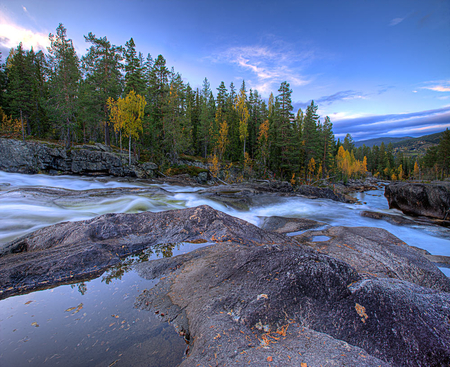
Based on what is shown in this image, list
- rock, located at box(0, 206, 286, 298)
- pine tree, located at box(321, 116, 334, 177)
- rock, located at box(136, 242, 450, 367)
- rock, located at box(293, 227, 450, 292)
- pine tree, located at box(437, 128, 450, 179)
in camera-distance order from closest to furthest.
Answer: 1. rock, located at box(136, 242, 450, 367)
2. rock, located at box(0, 206, 286, 298)
3. rock, located at box(293, 227, 450, 292)
4. pine tree, located at box(321, 116, 334, 177)
5. pine tree, located at box(437, 128, 450, 179)

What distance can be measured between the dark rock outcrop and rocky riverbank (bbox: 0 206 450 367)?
25211 millimetres

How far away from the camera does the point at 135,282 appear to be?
141 inches

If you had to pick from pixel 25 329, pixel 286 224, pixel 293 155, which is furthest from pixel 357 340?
pixel 293 155

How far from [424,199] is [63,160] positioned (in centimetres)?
3502

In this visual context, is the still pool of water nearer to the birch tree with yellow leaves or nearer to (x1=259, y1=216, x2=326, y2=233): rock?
(x1=259, y1=216, x2=326, y2=233): rock

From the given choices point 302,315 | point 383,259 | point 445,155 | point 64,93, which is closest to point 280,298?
point 302,315

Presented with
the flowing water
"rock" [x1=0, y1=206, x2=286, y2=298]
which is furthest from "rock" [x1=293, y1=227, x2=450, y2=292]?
the flowing water

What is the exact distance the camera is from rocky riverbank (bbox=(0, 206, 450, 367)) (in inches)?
79.4

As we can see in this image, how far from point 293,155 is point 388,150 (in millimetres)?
88861

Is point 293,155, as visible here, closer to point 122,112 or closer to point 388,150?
point 122,112

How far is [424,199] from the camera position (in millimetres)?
12523

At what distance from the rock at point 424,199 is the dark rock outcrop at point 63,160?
2801 cm

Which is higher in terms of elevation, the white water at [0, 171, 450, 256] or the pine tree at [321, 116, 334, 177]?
the pine tree at [321, 116, 334, 177]

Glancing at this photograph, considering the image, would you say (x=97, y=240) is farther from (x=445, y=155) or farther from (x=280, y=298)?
(x=445, y=155)
